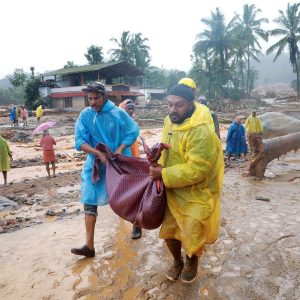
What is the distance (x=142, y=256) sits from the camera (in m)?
3.35

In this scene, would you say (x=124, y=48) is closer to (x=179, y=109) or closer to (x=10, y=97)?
(x=10, y=97)

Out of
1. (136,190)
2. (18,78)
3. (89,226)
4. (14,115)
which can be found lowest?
(89,226)

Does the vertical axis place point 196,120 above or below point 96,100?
below

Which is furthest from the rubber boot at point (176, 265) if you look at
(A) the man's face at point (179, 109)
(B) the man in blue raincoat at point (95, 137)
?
(A) the man's face at point (179, 109)

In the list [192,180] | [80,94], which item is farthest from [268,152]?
[80,94]

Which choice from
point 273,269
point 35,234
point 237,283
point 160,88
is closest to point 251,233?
point 273,269

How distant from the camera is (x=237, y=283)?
274cm

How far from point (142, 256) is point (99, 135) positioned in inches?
48.3

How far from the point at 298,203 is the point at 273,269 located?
243cm

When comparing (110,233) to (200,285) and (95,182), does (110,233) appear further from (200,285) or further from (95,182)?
(200,285)

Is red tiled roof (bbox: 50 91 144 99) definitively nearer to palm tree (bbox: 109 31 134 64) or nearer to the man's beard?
palm tree (bbox: 109 31 134 64)

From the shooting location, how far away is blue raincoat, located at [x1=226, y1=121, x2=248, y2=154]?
10.4 m

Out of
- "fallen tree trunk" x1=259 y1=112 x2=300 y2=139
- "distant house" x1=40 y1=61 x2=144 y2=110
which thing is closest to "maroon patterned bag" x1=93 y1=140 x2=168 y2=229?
"fallen tree trunk" x1=259 y1=112 x2=300 y2=139

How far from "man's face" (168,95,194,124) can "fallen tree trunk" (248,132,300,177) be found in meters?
5.11
